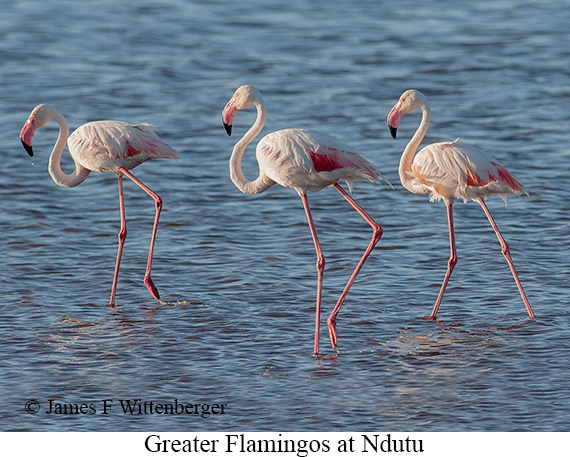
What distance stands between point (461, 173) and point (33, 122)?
3.86 metres

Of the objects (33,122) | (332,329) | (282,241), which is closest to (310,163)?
(332,329)

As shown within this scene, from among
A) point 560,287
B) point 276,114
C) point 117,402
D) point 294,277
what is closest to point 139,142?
point 294,277

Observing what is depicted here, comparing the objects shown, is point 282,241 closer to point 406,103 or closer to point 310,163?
point 406,103

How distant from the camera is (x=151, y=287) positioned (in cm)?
871

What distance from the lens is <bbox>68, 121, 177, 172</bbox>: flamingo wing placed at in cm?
A: 877

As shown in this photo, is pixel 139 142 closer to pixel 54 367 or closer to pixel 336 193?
pixel 54 367

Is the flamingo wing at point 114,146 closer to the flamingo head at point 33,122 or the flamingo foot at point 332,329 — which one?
the flamingo head at point 33,122

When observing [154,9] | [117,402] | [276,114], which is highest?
[154,9]

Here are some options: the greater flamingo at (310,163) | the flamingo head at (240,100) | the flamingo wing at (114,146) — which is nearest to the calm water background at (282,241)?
the greater flamingo at (310,163)

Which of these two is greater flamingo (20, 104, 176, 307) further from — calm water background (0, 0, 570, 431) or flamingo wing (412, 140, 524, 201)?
flamingo wing (412, 140, 524, 201)

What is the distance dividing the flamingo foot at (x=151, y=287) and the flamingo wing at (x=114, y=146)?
1.03 meters

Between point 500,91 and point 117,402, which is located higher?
point 500,91

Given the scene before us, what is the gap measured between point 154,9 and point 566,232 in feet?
40.8

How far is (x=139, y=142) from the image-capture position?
8.81m
